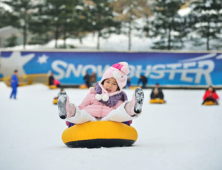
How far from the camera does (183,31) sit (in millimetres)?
42375

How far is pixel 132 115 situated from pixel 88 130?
69 centimetres

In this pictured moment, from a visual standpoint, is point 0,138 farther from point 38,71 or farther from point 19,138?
point 38,71

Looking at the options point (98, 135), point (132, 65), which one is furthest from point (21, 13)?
point (98, 135)

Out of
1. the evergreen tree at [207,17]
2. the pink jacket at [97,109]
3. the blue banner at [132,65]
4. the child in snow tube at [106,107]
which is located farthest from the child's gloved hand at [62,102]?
the evergreen tree at [207,17]

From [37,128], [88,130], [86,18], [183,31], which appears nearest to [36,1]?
[86,18]

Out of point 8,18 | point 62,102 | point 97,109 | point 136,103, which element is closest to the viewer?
point 62,102

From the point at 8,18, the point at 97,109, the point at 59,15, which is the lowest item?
the point at 97,109

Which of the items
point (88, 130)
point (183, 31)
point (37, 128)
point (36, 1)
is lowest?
point (37, 128)

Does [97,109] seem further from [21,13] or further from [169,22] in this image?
[21,13]

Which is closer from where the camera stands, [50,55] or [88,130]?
[88,130]

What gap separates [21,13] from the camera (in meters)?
45.0

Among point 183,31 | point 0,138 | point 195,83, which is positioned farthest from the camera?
point 183,31

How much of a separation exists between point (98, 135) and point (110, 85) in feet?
3.15

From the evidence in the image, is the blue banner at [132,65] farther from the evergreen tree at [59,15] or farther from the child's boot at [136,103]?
the child's boot at [136,103]
